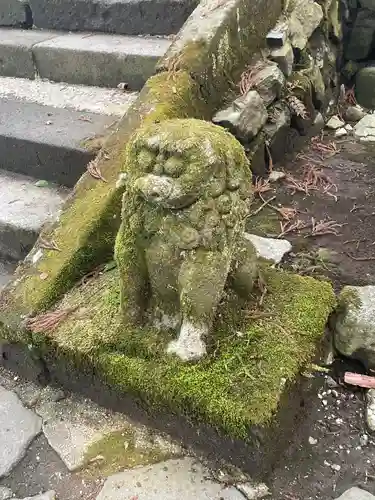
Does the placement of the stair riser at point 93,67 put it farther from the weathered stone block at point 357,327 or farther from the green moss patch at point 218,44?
the weathered stone block at point 357,327

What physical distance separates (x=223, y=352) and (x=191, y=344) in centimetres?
13

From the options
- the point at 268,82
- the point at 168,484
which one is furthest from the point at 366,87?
the point at 168,484

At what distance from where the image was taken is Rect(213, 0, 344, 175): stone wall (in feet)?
11.8

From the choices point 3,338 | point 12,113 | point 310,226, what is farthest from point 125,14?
point 3,338

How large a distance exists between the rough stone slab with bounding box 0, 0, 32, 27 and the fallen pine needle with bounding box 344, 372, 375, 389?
371 cm

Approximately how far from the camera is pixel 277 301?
2514 millimetres

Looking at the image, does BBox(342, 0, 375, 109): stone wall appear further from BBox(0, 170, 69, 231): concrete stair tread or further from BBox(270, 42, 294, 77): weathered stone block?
BBox(0, 170, 69, 231): concrete stair tread

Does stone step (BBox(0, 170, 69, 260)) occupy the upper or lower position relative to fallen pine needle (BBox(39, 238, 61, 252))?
lower

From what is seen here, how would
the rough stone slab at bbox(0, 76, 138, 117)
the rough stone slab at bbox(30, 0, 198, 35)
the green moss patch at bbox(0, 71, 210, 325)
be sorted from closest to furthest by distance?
the green moss patch at bbox(0, 71, 210, 325), the rough stone slab at bbox(0, 76, 138, 117), the rough stone slab at bbox(30, 0, 198, 35)

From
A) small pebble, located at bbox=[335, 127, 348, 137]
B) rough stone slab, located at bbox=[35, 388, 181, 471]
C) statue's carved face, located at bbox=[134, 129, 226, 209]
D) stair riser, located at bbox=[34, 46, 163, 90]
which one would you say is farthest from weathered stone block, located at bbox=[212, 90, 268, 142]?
rough stone slab, located at bbox=[35, 388, 181, 471]

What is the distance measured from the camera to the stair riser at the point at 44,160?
3.42 meters

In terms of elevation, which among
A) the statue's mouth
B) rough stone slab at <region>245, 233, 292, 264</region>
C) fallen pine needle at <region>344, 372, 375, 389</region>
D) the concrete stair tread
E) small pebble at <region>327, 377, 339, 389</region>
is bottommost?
small pebble at <region>327, 377, 339, 389</region>

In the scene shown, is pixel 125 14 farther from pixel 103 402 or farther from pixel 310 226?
pixel 103 402

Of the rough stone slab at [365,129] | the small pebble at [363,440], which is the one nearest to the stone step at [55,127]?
the rough stone slab at [365,129]
